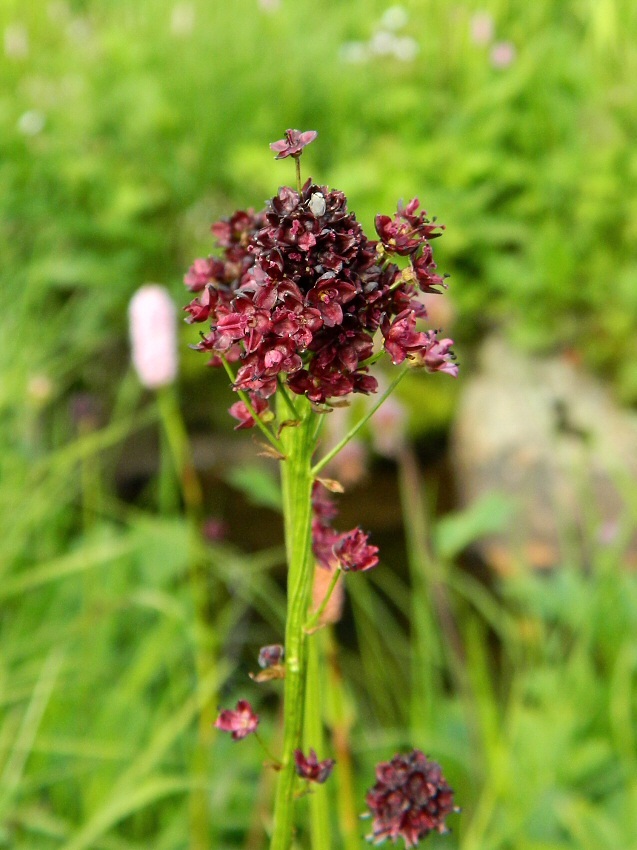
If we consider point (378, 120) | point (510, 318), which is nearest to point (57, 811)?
point (510, 318)

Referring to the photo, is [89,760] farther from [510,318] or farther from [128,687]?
[510,318]

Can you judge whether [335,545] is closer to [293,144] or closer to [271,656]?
[271,656]

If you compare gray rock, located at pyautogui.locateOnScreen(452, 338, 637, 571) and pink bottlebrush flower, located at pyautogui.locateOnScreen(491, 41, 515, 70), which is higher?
pink bottlebrush flower, located at pyautogui.locateOnScreen(491, 41, 515, 70)

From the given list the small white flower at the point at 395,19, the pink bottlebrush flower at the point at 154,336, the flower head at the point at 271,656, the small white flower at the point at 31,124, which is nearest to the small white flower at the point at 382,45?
the small white flower at the point at 395,19

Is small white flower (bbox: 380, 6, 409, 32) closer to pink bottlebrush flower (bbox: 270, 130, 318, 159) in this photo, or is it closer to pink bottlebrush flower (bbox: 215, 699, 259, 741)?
pink bottlebrush flower (bbox: 270, 130, 318, 159)

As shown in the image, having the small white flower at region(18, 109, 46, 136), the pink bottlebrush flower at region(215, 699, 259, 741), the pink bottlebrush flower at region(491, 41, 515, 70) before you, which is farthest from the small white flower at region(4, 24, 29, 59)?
the pink bottlebrush flower at region(215, 699, 259, 741)

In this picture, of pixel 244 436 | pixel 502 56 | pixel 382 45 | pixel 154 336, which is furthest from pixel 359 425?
pixel 382 45

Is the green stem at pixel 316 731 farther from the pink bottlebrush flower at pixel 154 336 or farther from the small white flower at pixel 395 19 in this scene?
the small white flower at pixel 395 19
